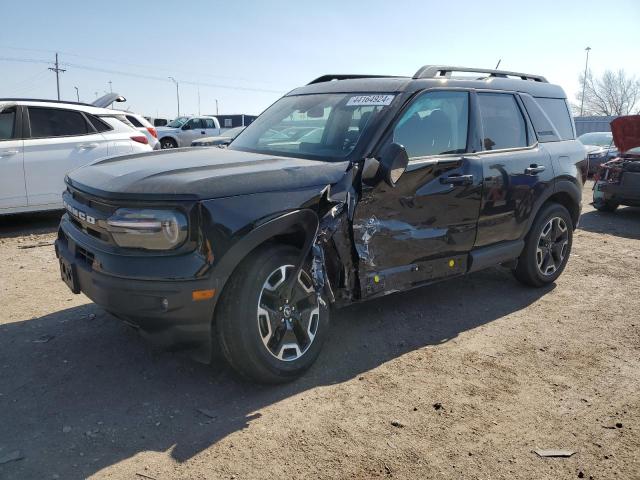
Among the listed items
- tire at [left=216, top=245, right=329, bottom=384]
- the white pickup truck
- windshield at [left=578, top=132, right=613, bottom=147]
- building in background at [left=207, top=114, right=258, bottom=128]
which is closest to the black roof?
tire at [left=216, top=245, right=329, bottom=384]

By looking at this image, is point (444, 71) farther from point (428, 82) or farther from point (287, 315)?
point (287, 315)

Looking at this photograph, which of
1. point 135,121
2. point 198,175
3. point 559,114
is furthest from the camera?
point 135,121

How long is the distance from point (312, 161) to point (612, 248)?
→ 218 inches

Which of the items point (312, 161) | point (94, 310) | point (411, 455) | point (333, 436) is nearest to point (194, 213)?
point (312, 161)

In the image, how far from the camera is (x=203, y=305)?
2.96 metres

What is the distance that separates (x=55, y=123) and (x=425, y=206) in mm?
5873

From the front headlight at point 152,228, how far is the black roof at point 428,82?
2023mm

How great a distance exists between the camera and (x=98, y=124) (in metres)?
8.00

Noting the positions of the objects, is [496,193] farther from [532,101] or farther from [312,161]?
[312,161]

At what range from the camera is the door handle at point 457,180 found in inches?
Answer: 164

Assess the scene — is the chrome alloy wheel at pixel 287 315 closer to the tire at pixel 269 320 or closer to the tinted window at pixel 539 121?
the tire at pixel 269 320

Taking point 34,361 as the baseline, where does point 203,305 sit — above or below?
above

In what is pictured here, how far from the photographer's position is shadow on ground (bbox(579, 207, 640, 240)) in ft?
28.6

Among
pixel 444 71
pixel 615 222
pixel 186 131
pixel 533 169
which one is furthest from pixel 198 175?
pixel 186 131
